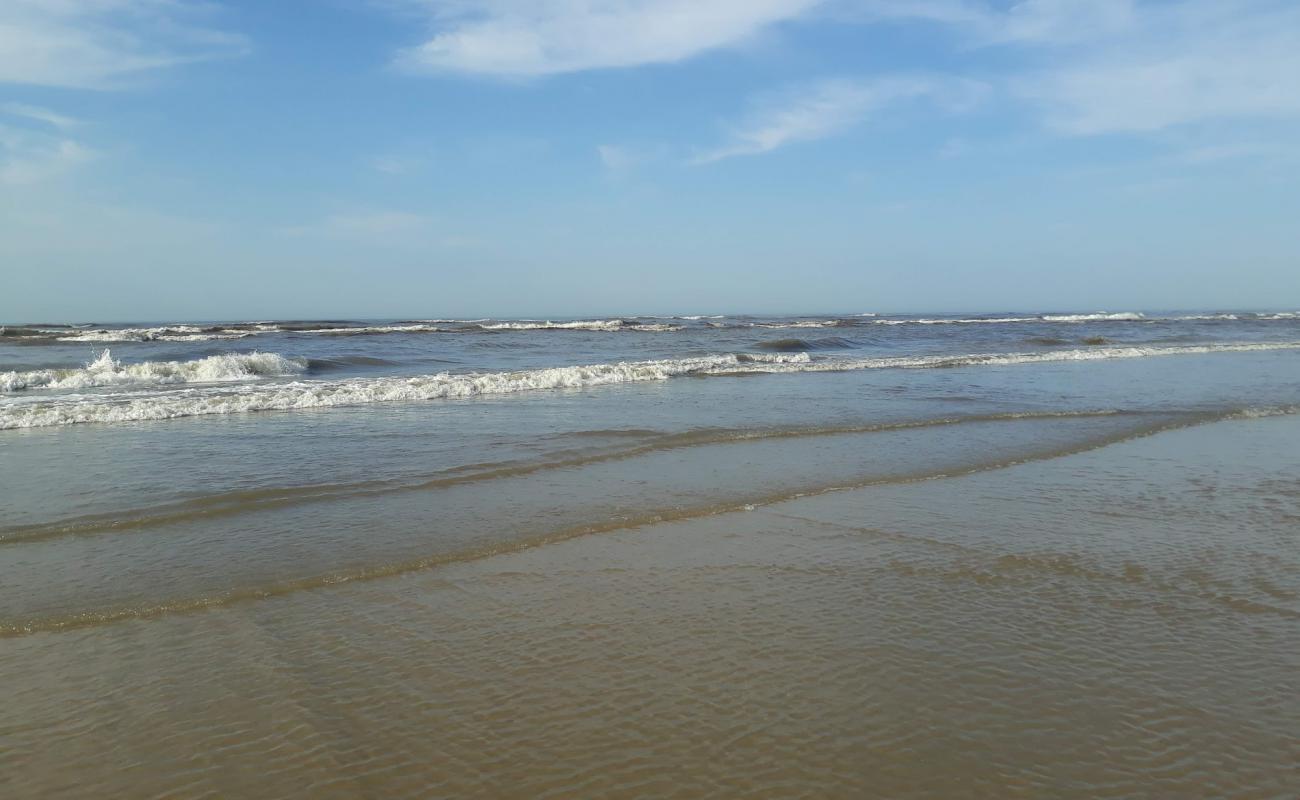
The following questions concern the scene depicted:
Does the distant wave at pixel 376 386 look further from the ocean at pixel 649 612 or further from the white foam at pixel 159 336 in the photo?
the white foam at pixel 159 336

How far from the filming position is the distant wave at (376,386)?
500 inches

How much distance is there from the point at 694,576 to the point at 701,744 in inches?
81.0

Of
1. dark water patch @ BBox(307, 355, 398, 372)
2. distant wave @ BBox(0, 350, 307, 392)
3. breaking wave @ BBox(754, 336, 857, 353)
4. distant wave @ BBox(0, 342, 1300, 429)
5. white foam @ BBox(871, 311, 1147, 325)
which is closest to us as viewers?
distant wave @ BBox(0, 342, 1300, 429)

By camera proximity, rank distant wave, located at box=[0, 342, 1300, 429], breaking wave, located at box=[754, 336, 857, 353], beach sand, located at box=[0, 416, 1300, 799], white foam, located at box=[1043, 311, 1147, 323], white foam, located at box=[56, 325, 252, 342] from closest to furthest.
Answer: beach sand, located at box=[0, 416, 1300, 799], distant wave, located at box=[0, 342, 1300, 429], white foam, located at box=[56, 325, 252, 342], breaking wave, located at box=[754, 336, 857, 353], white foam, located at box=[1043, 311, 1147, 323]

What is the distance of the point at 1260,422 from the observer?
1192cm

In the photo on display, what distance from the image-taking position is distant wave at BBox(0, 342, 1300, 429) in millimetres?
12703

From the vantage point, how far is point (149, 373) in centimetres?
1956

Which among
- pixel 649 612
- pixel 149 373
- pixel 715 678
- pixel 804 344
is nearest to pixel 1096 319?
pixel 804 344

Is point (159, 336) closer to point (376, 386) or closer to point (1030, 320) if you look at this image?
point (376, 386)

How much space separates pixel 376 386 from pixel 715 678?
1389 centimetres

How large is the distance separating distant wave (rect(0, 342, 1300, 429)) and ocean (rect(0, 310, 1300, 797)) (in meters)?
1.72

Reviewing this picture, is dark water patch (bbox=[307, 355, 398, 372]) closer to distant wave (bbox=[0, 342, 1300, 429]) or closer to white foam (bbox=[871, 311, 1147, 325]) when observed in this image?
distant wave (bbox=[0, 342, 1300, 429])

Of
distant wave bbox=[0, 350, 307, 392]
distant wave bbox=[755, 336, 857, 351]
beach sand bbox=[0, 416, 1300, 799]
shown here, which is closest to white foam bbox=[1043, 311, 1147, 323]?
distant wave bbox=[755, 336, 857, 351]

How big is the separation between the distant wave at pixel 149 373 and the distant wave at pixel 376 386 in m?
0.07
